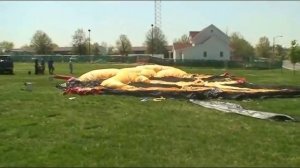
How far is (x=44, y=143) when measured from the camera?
438 inches

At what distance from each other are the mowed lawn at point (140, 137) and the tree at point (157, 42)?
10465cm

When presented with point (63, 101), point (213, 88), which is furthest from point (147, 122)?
point (213, 88)

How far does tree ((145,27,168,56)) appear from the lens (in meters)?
124

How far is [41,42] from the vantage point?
135625 mm

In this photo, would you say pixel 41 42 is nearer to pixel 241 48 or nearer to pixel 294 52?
pixel 241 48

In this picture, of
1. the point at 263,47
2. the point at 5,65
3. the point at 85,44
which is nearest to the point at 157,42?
the point at 85,44

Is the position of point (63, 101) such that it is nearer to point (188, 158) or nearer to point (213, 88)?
point (213, 88)

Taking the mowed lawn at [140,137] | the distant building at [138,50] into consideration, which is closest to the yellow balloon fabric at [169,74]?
the mowed lawn at [140,137]

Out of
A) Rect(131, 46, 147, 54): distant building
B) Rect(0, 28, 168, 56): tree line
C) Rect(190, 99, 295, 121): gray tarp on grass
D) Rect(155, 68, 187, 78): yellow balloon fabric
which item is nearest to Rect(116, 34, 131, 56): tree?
Rect(0, 28, 168, 56): tree line

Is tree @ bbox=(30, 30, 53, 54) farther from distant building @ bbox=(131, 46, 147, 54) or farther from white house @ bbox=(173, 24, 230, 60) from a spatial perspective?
white house @ bbox=(173, 24, 230, 60)

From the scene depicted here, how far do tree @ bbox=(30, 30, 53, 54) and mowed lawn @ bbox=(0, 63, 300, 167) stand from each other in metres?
121

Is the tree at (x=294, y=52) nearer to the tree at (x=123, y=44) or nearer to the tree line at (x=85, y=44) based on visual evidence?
the tree line at (x=85, y=44)

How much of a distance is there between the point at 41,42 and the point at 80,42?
11402mm

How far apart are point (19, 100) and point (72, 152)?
950 cm
